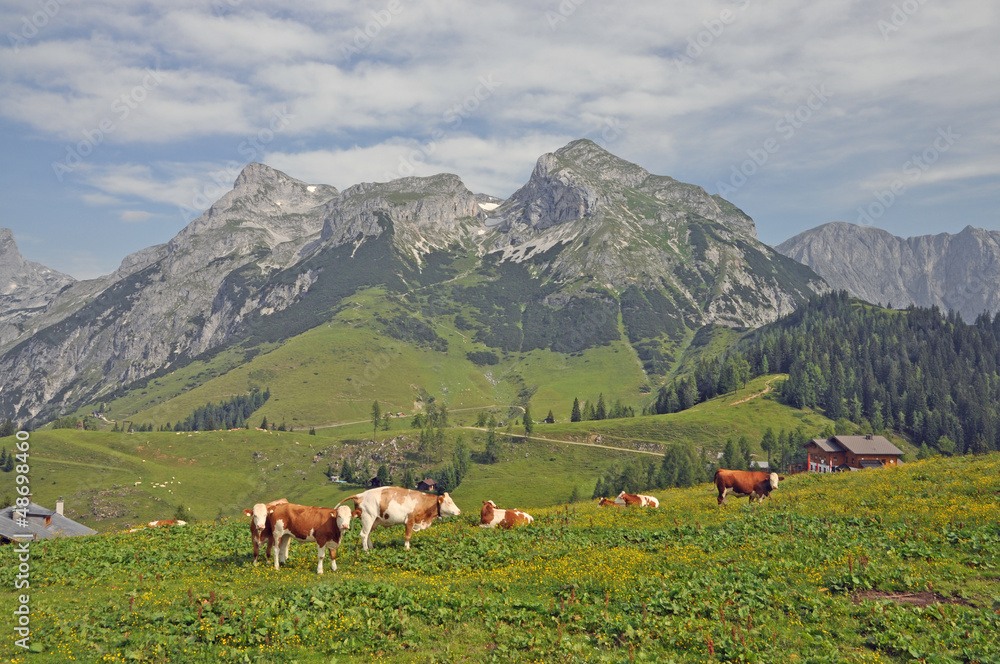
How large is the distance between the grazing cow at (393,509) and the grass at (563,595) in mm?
981

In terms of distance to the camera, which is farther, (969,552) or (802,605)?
(969,552)

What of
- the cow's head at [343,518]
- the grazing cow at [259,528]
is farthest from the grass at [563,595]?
the cow's head at [343,518]

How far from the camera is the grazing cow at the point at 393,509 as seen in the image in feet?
96.0

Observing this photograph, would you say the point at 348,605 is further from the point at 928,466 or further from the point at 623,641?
the point at 928,466

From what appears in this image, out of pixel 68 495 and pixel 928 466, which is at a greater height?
pixel 928 466

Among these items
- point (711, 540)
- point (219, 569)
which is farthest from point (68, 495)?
point (711, 540)

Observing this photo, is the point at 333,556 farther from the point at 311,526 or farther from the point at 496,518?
the point at 496,518

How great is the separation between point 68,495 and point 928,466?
754 ft

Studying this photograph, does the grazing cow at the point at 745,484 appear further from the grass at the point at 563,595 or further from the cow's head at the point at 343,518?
the cow's head at the point at 343,518

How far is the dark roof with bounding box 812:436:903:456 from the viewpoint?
130625 mm

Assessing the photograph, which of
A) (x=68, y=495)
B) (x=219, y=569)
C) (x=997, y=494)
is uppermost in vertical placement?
(x=997, y=494)

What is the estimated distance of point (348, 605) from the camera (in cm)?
1914

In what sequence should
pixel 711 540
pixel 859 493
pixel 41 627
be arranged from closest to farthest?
pixel 41 627 → pixel 711 540 → pixel 859 493

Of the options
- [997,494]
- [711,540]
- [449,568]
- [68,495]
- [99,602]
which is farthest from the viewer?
[68,495]
